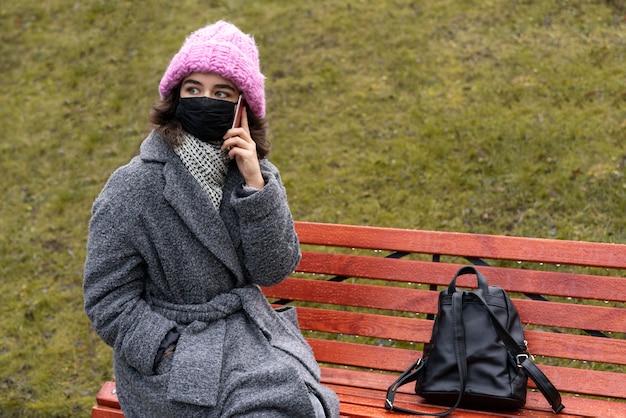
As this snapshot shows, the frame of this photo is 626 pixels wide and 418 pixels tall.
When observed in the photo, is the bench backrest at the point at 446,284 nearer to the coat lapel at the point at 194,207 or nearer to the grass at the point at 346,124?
the coat lapel at the point at 194,207

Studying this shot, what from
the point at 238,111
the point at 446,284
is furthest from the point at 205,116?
the point at 446,284

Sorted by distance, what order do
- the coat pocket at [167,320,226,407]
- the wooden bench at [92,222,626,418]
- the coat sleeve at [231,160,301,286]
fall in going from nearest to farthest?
the coat pocket at [167,320,226,407] → the coat sleeve at [231,160,301,286] → the wooden bench at [92,222,626,418]

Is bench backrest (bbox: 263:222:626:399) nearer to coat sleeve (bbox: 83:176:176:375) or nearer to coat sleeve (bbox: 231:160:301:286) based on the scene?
coat sleeve (bbox: 231:160:301:286)

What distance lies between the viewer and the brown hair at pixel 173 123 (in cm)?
276

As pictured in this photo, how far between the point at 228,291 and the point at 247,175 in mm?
495

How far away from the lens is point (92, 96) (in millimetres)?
6867

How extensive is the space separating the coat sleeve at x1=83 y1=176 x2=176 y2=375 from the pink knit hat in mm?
570

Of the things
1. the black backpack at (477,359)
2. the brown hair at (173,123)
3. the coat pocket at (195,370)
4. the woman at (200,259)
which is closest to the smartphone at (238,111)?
the woman at (200,259)

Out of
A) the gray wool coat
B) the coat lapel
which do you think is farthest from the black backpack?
the coat lapel

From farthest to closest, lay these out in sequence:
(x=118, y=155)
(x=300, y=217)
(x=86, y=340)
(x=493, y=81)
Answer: (x=118, y=155)
(x=493, y=81)
(x=300, y=217)
(x=86, y=340)

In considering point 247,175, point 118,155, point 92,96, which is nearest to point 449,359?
point 247,175

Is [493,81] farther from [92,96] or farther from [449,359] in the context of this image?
[92,96]

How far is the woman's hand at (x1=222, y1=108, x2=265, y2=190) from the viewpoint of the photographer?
270cm

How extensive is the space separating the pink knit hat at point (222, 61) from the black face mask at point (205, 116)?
10 centimetres
